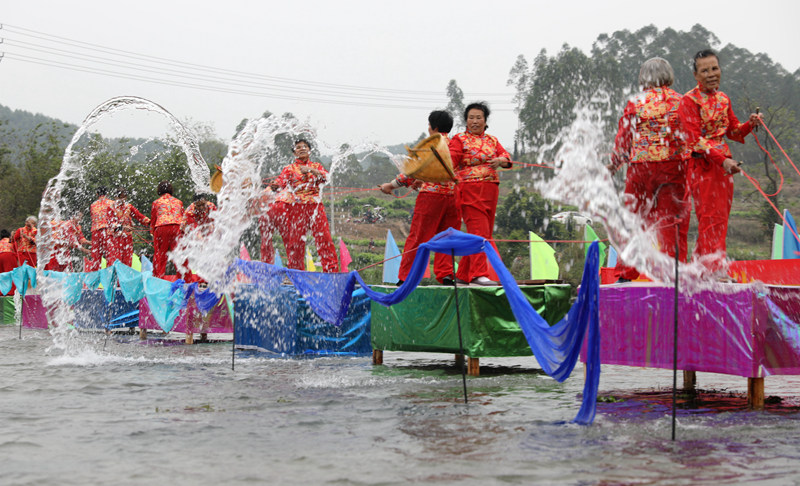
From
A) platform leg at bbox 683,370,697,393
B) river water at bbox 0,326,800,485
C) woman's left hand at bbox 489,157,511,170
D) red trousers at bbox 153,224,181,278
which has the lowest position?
river water at bbox 0,326,800,485

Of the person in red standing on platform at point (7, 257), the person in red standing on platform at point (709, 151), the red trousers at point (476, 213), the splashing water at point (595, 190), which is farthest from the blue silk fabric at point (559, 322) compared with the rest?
the person in red standing on platform at point (7, 257)

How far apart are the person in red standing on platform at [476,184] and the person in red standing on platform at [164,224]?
22.6ft

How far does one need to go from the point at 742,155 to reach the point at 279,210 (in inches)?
2721

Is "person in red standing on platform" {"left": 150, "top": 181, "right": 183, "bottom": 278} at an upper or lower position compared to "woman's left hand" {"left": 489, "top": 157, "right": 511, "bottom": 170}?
lower

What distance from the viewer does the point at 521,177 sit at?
204 ft

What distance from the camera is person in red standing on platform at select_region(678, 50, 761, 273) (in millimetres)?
6289

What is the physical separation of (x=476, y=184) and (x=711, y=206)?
2323 millimetres

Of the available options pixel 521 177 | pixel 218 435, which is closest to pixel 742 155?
pixel 521 177

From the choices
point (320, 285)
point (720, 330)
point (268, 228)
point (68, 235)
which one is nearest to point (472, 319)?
point (320, 285)

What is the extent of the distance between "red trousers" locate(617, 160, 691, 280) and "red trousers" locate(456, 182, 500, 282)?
1456mm

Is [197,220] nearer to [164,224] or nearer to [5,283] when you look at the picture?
[164,224]

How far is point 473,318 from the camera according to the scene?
7355mm

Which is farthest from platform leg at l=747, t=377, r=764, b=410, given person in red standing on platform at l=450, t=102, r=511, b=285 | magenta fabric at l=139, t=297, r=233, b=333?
magenta fabric at l=139, t=297, r=233, b=333

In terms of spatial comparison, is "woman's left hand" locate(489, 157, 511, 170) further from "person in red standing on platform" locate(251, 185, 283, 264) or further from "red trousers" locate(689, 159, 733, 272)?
"person in red standing on platform" locate(251, 185, 283, 264)
